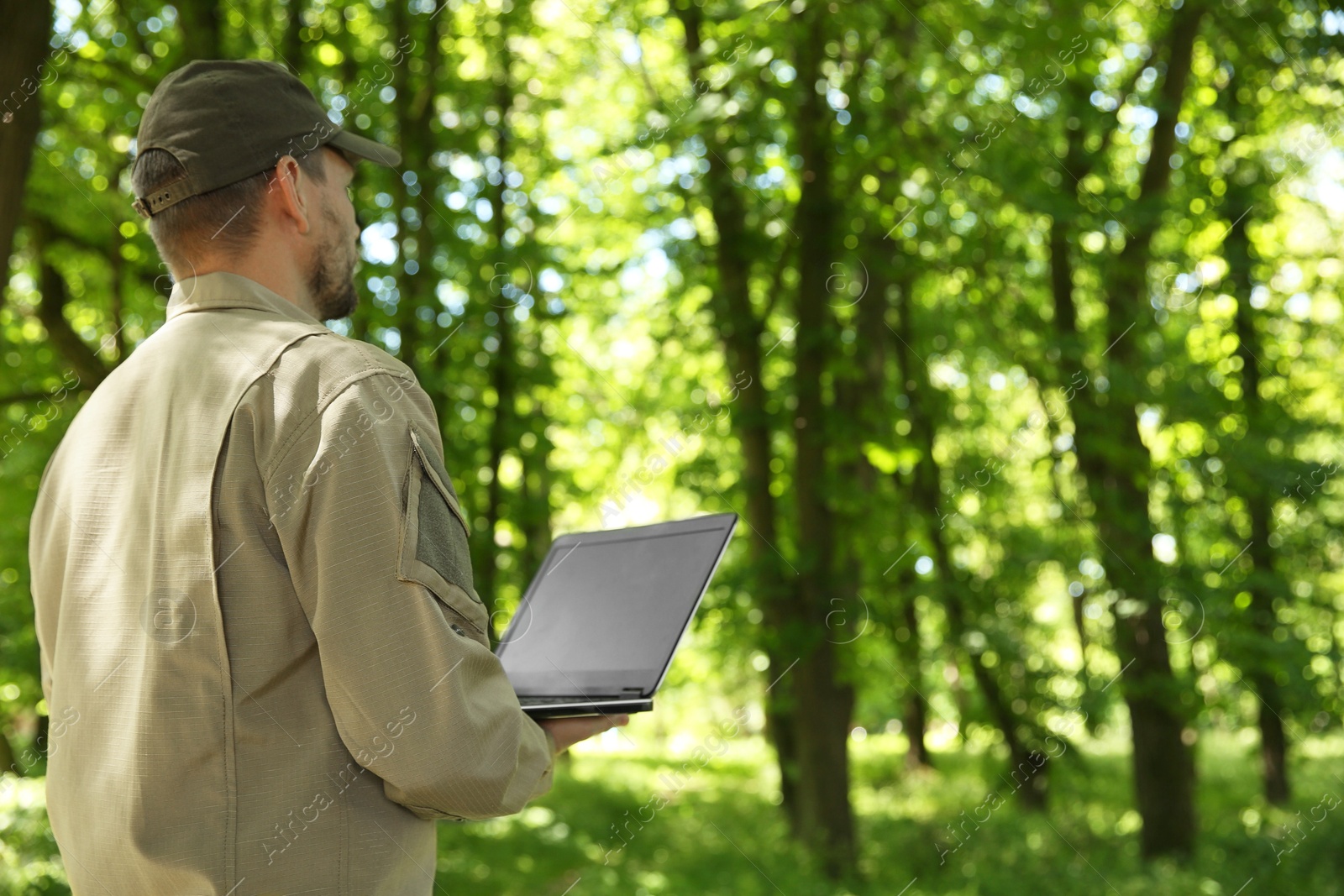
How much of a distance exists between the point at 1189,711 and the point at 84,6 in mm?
9454

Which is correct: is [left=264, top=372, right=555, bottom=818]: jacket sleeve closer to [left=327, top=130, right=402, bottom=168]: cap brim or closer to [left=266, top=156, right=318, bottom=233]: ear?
[left=266, top=156, right=318, bottom=233]: ear

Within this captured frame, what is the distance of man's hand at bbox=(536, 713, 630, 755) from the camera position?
174cm

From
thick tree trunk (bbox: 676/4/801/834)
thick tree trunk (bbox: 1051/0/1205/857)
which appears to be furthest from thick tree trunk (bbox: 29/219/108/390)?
Answer: thick tree trunk (bbox: 1051/0/1205/857)

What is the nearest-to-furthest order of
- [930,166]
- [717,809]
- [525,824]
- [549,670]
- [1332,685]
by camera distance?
[549,670]
[930,166]
[1332,685]
[525,824]
[717,809]

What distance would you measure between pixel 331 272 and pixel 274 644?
2.15ft

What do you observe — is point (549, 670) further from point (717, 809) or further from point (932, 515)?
point (717, 809)

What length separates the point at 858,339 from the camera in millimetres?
8203

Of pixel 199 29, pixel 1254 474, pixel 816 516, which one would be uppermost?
pixel 199 29

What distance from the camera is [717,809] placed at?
1286 cm

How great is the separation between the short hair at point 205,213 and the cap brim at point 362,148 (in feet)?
0.54

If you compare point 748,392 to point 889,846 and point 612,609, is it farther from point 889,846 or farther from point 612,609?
point 612,609

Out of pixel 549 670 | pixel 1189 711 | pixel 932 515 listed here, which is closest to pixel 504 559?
pixel 932 515

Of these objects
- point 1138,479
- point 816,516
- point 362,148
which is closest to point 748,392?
point 816,516

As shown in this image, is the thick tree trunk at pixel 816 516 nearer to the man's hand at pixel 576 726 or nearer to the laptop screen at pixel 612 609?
the laptop screen at pixel 612 609
